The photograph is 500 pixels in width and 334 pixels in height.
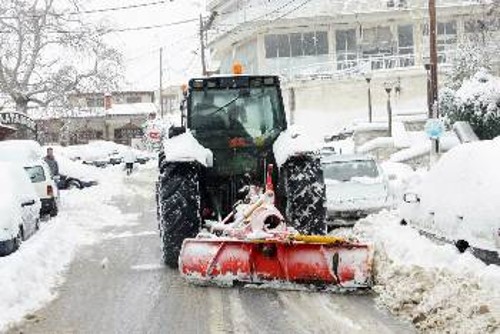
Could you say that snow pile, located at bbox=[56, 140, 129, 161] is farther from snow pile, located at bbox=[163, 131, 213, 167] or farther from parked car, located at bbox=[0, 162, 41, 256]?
snow pile, located at bbox=[163, 131, 213, 167]

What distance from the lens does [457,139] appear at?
26.2 m

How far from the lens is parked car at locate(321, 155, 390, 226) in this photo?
1421 centimetres

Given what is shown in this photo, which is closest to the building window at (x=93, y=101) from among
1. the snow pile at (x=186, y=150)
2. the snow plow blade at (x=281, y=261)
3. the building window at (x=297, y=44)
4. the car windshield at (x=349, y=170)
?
the building window at (x=297, y=44)

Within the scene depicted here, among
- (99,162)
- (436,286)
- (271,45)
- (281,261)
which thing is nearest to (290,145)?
(281,261)

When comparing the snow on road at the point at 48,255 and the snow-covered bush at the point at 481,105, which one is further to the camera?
the snow-covered bush at the point at 481,105

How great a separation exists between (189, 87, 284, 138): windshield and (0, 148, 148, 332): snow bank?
110 inches

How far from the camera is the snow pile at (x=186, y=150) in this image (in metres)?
10.7

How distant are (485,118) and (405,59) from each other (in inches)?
754

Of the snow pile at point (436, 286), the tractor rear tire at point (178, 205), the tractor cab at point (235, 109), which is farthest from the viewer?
the tractor cab at point (235, 109)

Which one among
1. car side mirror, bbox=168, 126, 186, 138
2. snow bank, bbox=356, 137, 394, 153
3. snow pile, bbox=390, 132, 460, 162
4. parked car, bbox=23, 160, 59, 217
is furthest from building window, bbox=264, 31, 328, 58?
car side mirror, bbox=168, 126, 186, 138

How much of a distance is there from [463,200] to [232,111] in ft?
13.8

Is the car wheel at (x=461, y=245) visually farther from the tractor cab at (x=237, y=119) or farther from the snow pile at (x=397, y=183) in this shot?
the snow pile at (x=397, y=183)

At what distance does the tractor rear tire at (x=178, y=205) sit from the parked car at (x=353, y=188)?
12.0 ft

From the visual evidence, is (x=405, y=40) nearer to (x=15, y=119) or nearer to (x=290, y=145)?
(x=15, y=119)
